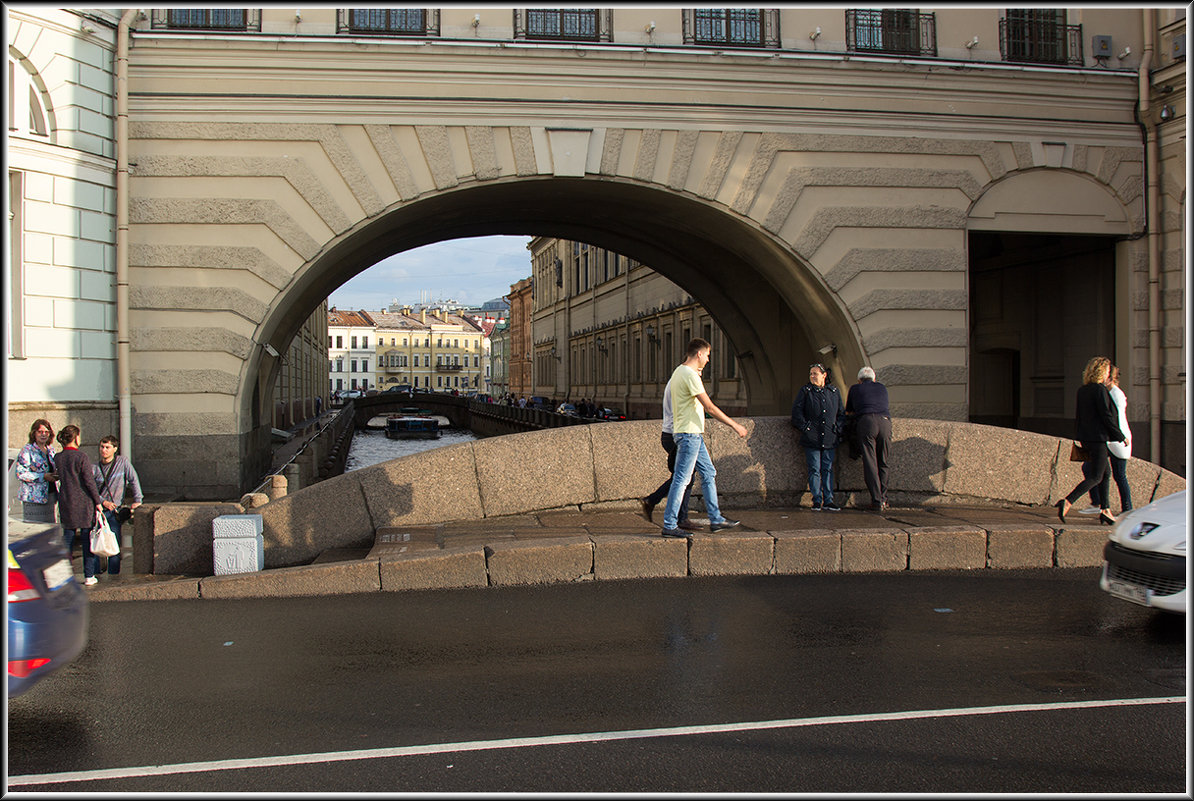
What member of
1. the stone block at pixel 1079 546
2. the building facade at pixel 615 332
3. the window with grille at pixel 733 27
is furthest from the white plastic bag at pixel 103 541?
the building facade at pixel 615 332

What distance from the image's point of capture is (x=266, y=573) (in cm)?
796

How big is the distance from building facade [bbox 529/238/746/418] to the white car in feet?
73.9

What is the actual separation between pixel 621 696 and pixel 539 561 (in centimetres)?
307

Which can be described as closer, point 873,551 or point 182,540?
point 873,551

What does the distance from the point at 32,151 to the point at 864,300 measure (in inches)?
533

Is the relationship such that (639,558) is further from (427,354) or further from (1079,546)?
(427,354)

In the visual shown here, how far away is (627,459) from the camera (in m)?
10.5

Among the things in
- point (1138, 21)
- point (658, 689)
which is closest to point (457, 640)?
point (658, 689)

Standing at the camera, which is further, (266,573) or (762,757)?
(266,573)

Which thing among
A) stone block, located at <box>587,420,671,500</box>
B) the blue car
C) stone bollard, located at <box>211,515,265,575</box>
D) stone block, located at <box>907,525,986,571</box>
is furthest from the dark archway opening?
the blue car

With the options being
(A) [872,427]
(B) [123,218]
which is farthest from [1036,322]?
(B) [123,218]

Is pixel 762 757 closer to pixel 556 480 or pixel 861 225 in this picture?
pixel 556 480

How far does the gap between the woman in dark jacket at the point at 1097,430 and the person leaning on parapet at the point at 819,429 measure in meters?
2.36

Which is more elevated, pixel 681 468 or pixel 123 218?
pixel 123 218
